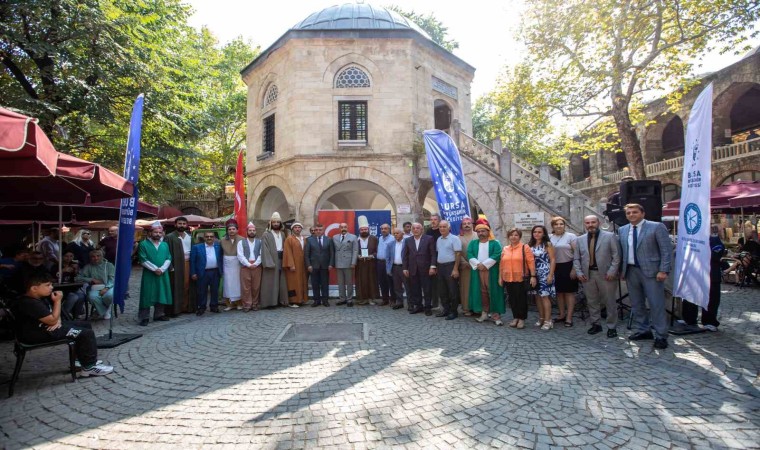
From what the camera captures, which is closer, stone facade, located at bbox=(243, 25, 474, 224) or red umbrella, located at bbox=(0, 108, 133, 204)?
red umbrella, located at bbox=(0, 108, 133, 204)

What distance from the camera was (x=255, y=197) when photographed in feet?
54.0

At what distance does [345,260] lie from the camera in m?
8.85

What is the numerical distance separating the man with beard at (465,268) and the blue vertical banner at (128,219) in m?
5.88

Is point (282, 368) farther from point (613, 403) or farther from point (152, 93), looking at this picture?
point (152, 93)

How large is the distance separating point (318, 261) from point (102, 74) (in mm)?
8004

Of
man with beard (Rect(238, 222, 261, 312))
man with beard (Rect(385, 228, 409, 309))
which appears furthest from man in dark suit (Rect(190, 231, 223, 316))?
man with beard (Rect(385, 228, 409, 309))

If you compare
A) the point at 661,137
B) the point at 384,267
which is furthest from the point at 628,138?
the point at 661,137

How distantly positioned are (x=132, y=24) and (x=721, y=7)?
1640 cm

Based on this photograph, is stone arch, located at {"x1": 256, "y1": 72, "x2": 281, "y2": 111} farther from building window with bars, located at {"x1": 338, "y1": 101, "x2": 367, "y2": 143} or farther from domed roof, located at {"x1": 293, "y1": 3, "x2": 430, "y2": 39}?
building window with bars, located at {"x1": 338, "y1": 101, "x2": 367, "y2": 143}

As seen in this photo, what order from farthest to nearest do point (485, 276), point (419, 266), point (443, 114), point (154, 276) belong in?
point (443, 114) → point (419, 266) → point (154, 276) → point (485, 276)

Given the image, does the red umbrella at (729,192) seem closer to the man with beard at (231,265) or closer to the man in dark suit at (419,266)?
the man in dark suit at (419,266)

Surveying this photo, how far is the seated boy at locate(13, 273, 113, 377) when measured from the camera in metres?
3.94

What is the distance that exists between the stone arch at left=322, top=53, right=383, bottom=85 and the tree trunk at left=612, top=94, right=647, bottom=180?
26.8 ft

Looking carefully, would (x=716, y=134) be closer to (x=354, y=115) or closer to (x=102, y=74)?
(x=354, y=115)
